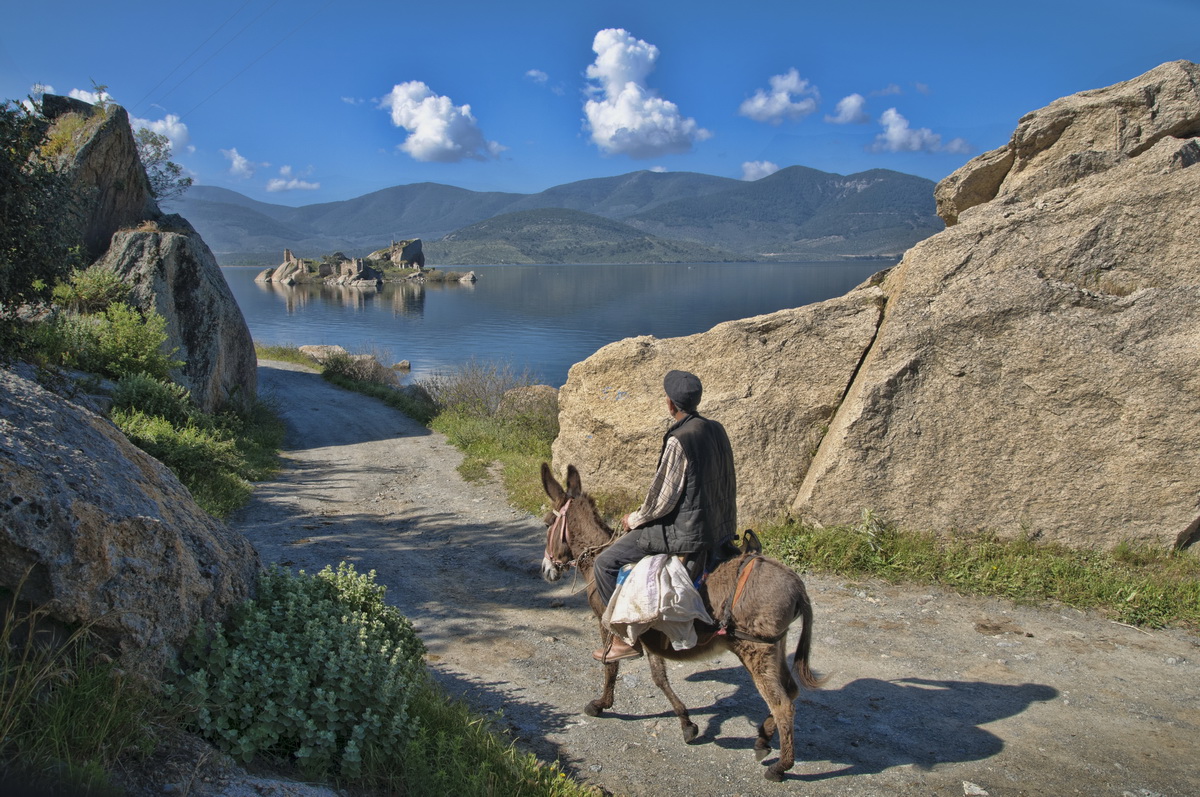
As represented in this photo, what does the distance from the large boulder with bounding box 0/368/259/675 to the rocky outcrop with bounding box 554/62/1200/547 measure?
663 cm

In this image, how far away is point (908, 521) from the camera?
28.3ft

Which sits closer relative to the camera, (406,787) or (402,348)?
(406,787)

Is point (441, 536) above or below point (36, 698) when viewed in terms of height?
below

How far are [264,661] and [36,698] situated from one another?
1.27 m

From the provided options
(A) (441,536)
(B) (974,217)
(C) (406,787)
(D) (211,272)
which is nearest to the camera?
(C) (406,787)

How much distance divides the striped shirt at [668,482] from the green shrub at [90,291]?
590 inches

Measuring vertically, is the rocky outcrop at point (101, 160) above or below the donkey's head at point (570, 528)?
above

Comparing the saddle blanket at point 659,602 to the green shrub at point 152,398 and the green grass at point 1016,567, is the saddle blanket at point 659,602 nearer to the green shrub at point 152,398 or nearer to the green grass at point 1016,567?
the green grass at point 1016,567

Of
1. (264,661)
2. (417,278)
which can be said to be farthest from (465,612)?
(417,278)

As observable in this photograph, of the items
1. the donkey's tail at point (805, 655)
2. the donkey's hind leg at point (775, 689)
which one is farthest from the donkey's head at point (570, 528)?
the donkey's tail at point (805, 655)

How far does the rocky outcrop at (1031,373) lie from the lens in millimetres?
7918

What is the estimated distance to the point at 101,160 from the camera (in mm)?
18062

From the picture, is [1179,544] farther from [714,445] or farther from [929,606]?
[714,445]

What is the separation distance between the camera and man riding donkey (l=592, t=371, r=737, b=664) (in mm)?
5035
